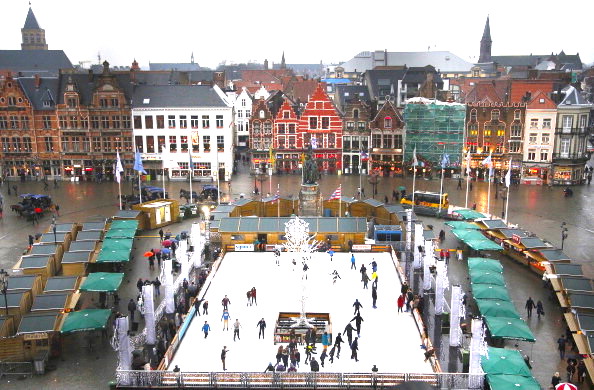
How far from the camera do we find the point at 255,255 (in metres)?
41.3

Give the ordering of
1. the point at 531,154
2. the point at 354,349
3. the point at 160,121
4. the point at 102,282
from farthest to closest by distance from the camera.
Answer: the point at 160,121
the point at 531,154
the point at 102,282
the point at 354,349

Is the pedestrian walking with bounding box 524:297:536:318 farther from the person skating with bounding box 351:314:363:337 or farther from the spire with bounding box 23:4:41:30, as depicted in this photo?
the spire with bounding box 23:4:41:30

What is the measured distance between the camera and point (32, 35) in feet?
496

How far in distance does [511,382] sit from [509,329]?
17.4 ft

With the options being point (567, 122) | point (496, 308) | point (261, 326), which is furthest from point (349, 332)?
point (567, 122)

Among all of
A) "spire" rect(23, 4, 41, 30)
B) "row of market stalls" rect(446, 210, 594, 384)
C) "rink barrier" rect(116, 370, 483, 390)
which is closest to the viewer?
"rink barrier" rect(116, 370, 483, 390)

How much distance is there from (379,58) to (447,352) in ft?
356

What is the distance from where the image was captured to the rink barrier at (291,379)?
918 inches

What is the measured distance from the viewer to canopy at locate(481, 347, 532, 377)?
2381 cm

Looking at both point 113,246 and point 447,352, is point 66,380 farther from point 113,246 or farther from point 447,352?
point 447,352

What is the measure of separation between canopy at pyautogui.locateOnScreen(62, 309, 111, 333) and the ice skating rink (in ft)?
14.2

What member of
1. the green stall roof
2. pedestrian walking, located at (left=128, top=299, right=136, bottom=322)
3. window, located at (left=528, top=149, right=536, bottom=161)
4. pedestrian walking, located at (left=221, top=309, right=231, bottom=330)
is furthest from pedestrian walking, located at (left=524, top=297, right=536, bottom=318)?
window, located at (left=528, top=149, right=536, bottom=161)

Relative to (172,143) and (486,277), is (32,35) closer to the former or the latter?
(172,143)

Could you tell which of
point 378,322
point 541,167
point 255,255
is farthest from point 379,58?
point 378,322
